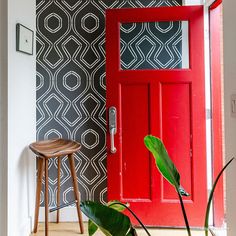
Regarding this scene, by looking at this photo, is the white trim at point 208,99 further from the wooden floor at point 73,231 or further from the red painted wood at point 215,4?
the wooden floor at point 73,231

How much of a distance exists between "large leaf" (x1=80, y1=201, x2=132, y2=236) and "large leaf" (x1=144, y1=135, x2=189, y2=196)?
0.88 feet

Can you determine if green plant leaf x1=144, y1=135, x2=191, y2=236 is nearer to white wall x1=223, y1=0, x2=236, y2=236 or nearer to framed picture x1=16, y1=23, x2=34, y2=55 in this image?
white wall x1=223, y1=0, x2=236, y2=236

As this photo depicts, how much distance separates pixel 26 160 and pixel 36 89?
29.2 inches

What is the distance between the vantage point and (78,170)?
2.77 meters

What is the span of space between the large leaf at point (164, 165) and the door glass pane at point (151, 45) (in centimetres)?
162

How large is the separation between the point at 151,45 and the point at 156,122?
77cm

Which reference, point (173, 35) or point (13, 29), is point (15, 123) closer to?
point (13, 29)

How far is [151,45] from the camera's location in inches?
108

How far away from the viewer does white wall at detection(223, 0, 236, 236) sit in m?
1.57

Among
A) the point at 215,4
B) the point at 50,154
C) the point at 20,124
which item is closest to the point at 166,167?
the point at 50,154

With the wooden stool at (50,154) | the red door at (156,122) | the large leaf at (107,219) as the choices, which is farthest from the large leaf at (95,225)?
the red door at (156,122)

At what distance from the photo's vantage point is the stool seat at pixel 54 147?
2.26 meters

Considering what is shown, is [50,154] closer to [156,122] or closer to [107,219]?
[156,122]

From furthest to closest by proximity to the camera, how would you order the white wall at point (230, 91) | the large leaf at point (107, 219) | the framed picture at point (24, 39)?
1. the framed picture at point (24, 39)
2. the white wall at point (230, 91)
3. the large leaf at point (107, 219)
